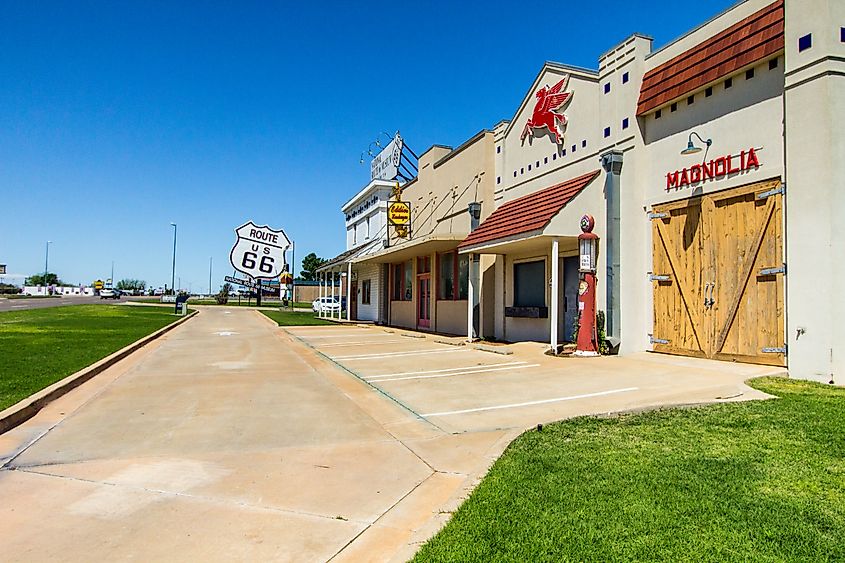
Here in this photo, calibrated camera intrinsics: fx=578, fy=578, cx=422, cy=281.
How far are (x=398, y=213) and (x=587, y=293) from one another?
1548 cm

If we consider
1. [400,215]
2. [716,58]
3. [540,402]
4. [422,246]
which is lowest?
[540,402]

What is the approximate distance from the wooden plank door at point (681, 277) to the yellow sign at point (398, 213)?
16.0 metres

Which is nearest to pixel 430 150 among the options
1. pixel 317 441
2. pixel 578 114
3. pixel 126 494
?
pixel 578 114

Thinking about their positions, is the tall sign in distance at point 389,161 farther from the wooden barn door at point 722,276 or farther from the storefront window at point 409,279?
the wooden barn door at point 722,276

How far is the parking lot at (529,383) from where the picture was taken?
24.1 feet

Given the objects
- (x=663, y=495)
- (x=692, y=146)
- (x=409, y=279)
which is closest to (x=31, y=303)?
(x=409, y=279)

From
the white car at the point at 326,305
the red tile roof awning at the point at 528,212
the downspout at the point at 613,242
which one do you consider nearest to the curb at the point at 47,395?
the red tile roof awning at the point at 528,212

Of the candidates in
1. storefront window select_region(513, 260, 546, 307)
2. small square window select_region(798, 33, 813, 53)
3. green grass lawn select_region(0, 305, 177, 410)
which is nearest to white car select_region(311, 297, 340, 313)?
green grass lawn select_region(0, 305, 177, 410)

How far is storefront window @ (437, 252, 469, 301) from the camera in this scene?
21.0 meters

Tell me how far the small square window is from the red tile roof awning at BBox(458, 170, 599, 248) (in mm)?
4981

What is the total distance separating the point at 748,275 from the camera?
10227 millimetres

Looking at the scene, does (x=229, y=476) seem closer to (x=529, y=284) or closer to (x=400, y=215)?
(x=529, y=284)

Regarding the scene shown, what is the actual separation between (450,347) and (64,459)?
1168cm

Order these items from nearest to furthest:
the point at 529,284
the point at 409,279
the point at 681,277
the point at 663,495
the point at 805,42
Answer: the point at 663,495
the point at 805,42
the point at 681,277
the point at 529,284
the point at 409,279
